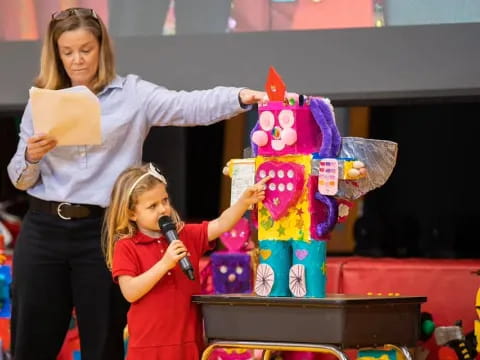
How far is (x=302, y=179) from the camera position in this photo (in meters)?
2.48

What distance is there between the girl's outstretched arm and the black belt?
31 centimetres

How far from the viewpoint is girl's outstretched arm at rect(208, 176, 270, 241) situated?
2.51m

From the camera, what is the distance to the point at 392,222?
475 cm

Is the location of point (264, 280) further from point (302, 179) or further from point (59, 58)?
point (59, 58)

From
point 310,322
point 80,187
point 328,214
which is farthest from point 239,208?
point 80,187

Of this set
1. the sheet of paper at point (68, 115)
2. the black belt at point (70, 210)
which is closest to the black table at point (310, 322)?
the black belt at point (70, 210)

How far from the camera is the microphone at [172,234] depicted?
94.2 inches

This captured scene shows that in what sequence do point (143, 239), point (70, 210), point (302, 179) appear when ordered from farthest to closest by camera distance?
1. point (70, 210)
2. point (143, 239)
3. point (302, 179)

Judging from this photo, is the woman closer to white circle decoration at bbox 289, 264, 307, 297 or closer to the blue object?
white circle decoration at bbox 289, 264, 307, 297

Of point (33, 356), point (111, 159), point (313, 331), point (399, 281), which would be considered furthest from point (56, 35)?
point (399, 281)

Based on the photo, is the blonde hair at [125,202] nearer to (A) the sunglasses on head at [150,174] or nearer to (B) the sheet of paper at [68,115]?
(A) the sunglasses on head at [150,174]

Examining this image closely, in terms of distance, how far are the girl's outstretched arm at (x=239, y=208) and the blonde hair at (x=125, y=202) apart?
8 centimetres

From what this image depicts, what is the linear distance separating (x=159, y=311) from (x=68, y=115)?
0.54m

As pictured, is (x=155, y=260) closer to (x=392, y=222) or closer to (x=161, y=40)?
(x=161, y=40)
